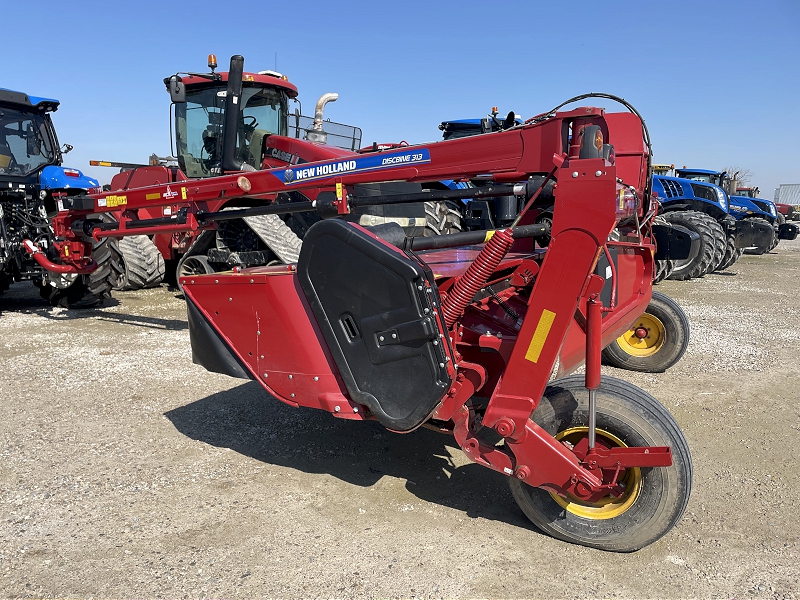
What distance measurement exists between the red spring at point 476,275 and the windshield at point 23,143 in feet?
23.5

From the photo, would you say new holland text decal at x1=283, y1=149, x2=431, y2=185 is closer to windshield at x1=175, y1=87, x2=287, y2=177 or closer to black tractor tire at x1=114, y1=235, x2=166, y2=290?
windshield at x1=175, y1=87, x2=287, y2=177

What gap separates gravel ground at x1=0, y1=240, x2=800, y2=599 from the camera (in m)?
2.27

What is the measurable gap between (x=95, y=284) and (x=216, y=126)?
8.15 ft

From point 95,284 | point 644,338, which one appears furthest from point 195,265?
point 644,338

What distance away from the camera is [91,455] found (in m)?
3.36

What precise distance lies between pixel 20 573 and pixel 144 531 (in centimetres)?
47

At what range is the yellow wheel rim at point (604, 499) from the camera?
2391 millimetres

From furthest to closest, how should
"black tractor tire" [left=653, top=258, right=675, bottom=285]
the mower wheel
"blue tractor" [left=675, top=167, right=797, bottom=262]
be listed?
"blue tractor" [left=675, top=167, right=797, bottom=262]
"black tractor tire" [left=653, top=258, right=675, bottom=285]
the mower wheel

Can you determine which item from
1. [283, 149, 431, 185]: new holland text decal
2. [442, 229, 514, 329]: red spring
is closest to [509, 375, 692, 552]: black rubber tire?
[442, 229, 514, 329]: red spring

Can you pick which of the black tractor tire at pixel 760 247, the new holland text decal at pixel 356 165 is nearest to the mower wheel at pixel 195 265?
the new holland text decal at pixel 356 165

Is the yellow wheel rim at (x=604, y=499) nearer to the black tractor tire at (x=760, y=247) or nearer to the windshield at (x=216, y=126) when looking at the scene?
the windshield at (x=216, y=126)

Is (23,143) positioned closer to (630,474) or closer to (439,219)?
(439,219)

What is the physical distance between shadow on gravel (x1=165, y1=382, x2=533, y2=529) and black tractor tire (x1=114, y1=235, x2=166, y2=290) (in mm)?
4911

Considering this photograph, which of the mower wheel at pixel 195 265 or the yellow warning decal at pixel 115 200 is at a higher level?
the yellow warning decal at pixel 115 200
